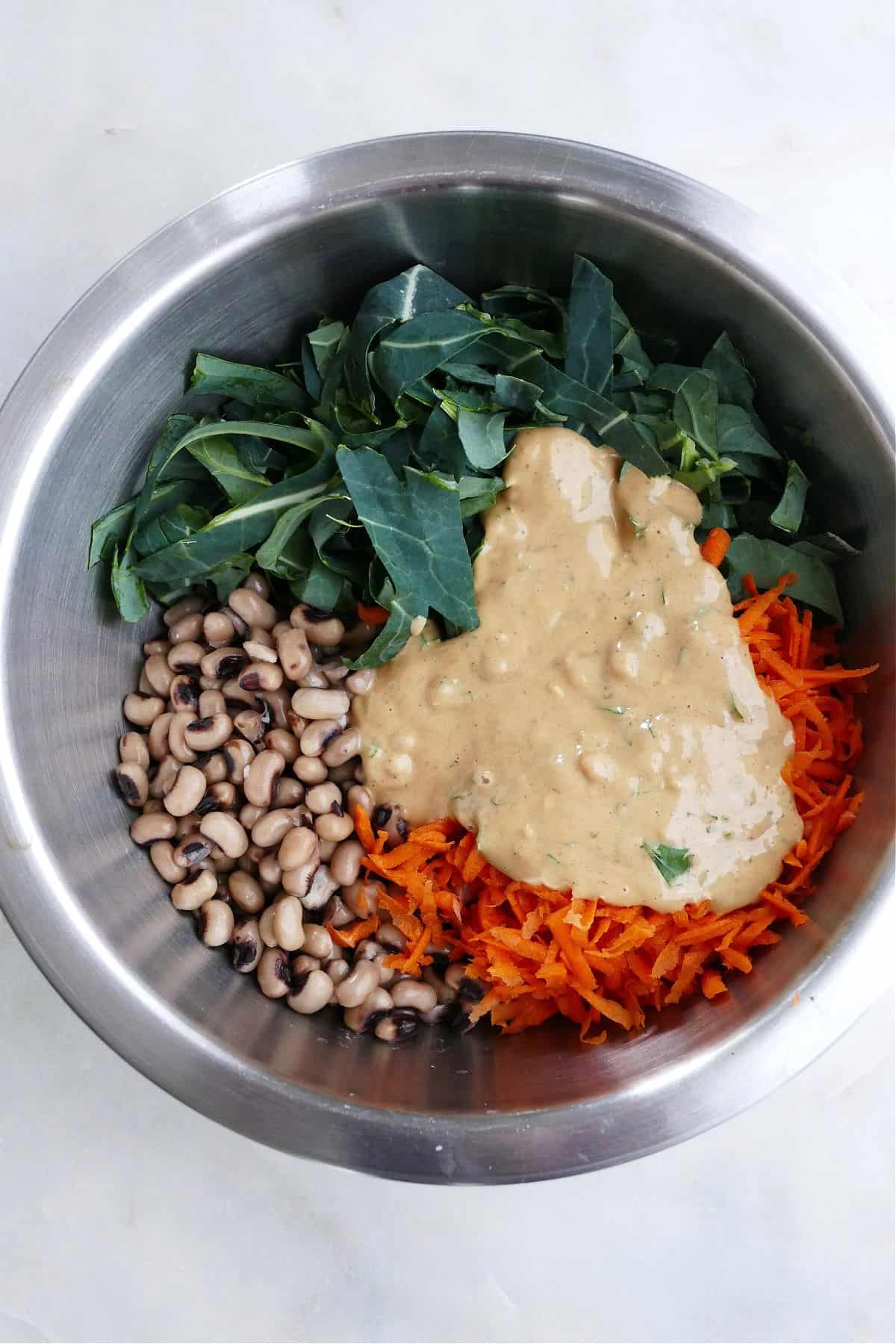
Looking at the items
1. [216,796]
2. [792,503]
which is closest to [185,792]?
[216,796]

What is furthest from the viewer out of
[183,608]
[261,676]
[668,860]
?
[183,608]

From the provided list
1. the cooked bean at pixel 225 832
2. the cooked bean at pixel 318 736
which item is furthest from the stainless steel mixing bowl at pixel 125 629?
the cooked bean at pixel 318 736

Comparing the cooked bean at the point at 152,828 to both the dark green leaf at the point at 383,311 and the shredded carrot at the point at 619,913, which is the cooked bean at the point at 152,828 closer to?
the shredded carrot at the point at 619,913

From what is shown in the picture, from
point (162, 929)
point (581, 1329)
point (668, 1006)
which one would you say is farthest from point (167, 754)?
point (581, 1329)

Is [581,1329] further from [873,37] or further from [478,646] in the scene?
[873,37]

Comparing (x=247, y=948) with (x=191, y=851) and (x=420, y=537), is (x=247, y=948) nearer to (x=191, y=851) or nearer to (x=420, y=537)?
(x=191, y=851)
